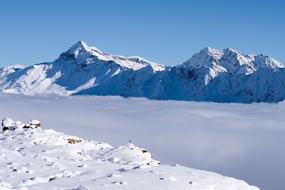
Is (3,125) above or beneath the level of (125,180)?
beneath

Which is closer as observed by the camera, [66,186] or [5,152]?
[66,186]

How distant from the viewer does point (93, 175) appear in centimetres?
4397

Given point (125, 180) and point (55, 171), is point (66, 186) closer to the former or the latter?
point (125, 180)

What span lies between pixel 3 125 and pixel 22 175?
222 ft

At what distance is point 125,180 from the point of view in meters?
38.3

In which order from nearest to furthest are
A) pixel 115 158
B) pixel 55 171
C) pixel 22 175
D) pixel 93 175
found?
1. pixel 93 175
2. pixel 22 175
3. pixel 55 171
4. pixel 115 158

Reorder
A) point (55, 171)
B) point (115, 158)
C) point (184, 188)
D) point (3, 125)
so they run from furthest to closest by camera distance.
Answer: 1. point (3, 125)
2. point (115, 158)
3. point (55, 171)
4. point (184, 188)

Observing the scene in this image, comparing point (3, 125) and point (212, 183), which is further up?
point (212, 183)

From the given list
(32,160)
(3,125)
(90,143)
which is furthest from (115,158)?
(3,125)

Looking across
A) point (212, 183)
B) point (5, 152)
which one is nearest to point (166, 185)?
point (212, 183)

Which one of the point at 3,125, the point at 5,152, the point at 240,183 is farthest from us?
the point at 3,125

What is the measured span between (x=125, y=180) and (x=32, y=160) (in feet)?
73.1

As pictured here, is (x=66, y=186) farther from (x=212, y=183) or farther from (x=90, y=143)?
(x=90, y=143)

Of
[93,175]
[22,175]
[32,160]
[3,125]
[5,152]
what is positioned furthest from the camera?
[3,125]
